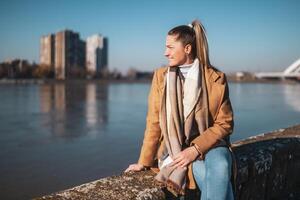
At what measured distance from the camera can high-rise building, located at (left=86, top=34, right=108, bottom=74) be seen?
433 ft

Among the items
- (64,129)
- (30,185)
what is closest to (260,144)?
(30,185)

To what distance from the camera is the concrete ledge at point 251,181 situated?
232 cm

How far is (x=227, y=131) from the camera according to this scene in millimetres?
2715

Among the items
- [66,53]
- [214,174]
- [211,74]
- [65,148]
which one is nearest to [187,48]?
[211,74]

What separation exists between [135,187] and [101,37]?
140m

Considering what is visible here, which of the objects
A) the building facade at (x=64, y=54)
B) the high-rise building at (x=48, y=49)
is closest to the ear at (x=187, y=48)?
the building facade at (x=64, y=54)

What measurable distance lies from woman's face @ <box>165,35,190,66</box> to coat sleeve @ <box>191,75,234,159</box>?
0.33m

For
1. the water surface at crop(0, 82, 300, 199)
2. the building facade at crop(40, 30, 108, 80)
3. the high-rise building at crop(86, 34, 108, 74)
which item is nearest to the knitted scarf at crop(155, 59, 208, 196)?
the water surface at crop(0, 82, 300, 199)

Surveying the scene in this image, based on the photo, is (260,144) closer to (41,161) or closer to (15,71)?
(41,161)

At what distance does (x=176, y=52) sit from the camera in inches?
111

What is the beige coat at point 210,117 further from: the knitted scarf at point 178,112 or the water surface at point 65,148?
the water surface at point 65,148

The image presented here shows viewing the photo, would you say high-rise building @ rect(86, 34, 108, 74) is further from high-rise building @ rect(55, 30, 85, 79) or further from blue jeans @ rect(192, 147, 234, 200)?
blue jeans @ rect(192, 147, 234, 200)

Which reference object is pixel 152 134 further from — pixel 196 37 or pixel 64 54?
pixel 64 54

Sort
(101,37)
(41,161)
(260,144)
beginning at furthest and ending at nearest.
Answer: (101,37) → (41,161) → (260,144)
